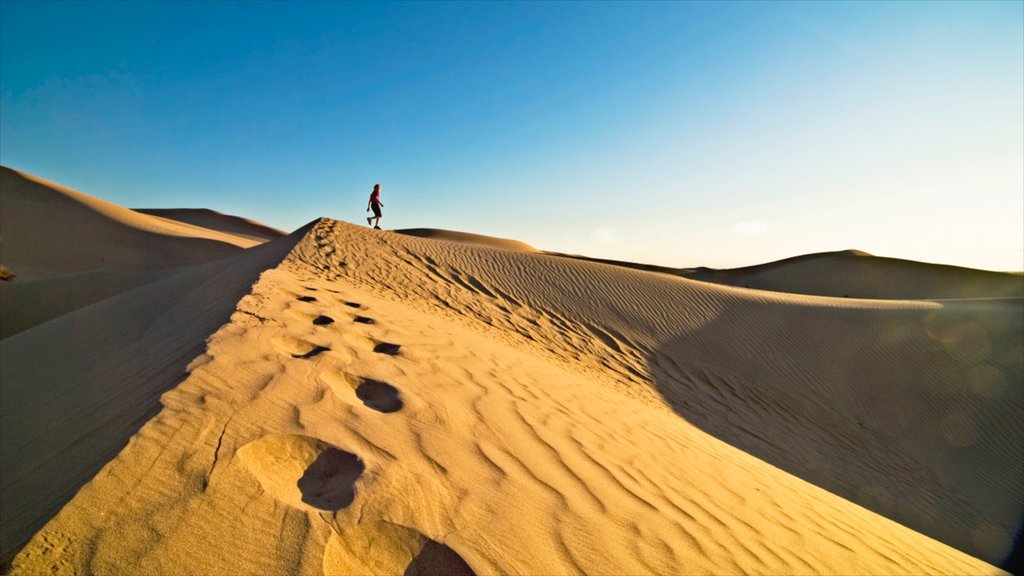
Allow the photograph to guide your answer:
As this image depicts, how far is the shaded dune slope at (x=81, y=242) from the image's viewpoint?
1112cm

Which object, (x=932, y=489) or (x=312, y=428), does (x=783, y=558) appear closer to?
(x=312, y=428)

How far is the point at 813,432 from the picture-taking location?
21.3ft

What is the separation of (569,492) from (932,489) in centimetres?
645

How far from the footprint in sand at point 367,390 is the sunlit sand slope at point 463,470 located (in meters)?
0.02

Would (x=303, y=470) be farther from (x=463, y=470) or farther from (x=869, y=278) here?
(x=869, y=278)

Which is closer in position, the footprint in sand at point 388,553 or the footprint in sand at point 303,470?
the footprint in sand at point 388,553

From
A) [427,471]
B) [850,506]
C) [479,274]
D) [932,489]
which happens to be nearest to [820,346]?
[932,489]

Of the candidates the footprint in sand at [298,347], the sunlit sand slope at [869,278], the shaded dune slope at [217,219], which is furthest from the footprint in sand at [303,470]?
the shaded dune slope at [217,219]

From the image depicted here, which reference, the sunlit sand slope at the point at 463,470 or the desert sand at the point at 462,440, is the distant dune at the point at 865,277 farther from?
the sunlit sand slope at the point at 463,470

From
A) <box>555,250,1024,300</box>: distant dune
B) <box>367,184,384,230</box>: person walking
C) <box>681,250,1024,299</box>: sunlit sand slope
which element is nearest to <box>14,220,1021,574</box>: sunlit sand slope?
<box>367,184,384,230</box>: person walking

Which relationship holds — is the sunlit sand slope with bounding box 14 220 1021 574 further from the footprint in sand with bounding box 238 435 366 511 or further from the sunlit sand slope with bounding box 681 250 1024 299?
the sunlit sand slope with bounding box 681 250 1024 299

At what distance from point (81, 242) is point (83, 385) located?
74.6 ft

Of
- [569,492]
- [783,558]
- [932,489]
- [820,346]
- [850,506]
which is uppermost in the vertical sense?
[820,346]

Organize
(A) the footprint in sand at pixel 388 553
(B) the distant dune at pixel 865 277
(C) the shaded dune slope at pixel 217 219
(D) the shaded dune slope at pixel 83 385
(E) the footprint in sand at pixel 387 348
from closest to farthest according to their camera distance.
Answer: (A) the footprint in sand at pixel 388 553 → (D) the shaded dune slope at pixel 83 385 → (E) the footprint in sand at pixel 387 348 → (B) the distant dune at pixel 865 277 → (C) the shaded dune slope at pixel 217 219
